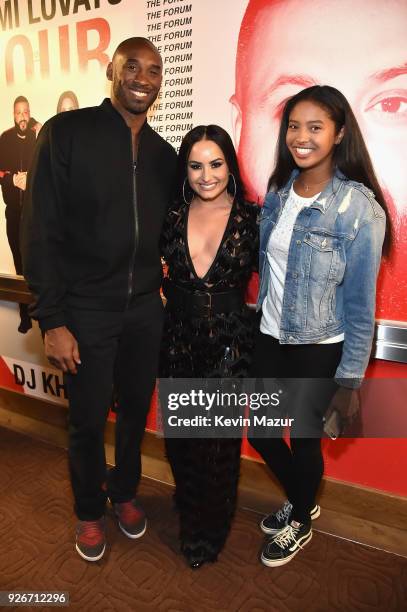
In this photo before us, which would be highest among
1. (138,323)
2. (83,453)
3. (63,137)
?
(63,137)

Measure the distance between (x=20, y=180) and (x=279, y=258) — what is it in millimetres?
1849

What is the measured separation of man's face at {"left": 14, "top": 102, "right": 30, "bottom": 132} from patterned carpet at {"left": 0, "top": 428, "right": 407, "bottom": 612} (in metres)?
2.08

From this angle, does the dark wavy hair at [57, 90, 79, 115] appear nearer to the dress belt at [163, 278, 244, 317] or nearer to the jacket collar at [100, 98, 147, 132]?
the jacket collar at [100, 98, 147, 132]

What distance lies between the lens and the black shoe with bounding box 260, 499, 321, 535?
7.11 feet

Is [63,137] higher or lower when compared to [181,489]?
higher

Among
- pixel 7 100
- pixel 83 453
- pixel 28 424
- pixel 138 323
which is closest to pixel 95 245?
pixel 138 323

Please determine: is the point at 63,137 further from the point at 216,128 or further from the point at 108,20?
the point at 108,20

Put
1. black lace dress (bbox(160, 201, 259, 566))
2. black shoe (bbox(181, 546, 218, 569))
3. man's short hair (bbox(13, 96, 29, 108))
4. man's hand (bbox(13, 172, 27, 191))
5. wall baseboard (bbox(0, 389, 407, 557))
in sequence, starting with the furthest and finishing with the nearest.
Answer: man's hand (bbox(13, 172, 27, 191)) → man's short hair (bbox(13, 96, 29, 108)) → wall baseboard (bbox(0, 389, 407, 557)) → black shoe (bbox(181, 546, 218, 569)) → black lace dress (bbox(160, 201, 259, 566))

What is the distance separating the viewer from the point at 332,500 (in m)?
2.31

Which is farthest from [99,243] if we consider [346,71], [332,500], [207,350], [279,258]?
[332,500]

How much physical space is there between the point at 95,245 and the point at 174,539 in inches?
54.6

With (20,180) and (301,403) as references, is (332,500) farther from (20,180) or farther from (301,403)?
(20,180)

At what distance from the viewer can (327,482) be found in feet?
7.59

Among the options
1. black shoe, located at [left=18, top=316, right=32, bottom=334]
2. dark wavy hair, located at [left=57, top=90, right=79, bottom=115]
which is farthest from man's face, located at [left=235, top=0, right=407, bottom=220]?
black shoe, located at [left=18, top=316, right=32, bottom=334]
